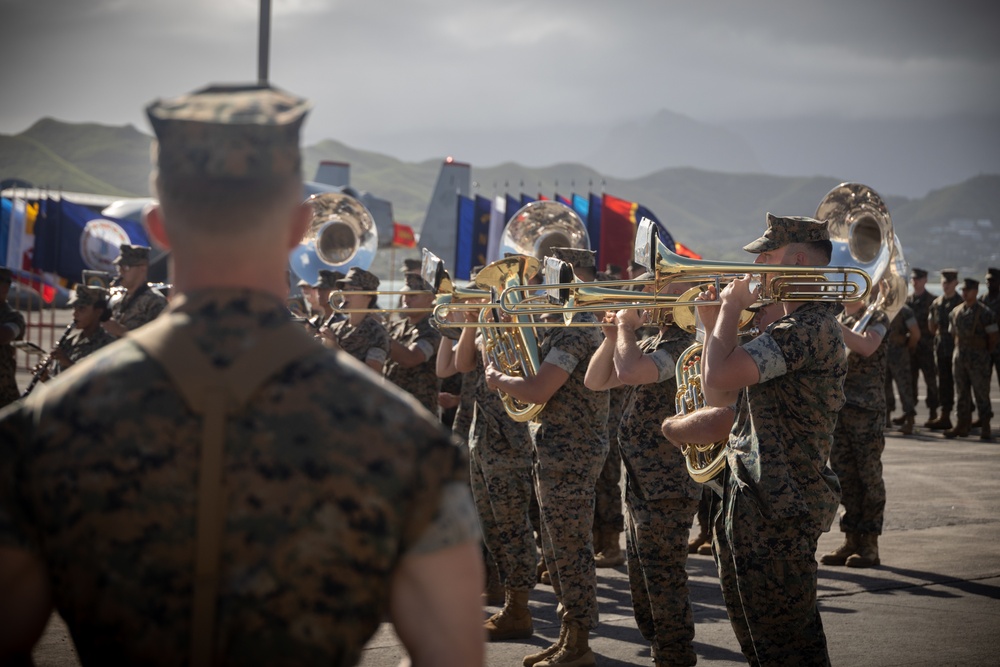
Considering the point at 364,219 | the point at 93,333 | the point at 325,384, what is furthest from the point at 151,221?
the point at 364,219

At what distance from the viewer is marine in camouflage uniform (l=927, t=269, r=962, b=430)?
55.3 ft

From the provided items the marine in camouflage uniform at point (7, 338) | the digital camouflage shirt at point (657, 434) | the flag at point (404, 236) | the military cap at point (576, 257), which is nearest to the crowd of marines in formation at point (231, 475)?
the digital camouflage shirt at point (657, 434)

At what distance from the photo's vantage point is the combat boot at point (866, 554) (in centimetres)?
806

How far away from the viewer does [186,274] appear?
1870mm

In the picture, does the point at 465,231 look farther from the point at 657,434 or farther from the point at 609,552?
the point at 657,434

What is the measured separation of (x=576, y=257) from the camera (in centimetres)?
638

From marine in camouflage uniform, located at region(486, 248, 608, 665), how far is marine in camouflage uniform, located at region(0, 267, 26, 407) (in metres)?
6.21

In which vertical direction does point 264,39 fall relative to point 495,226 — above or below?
below

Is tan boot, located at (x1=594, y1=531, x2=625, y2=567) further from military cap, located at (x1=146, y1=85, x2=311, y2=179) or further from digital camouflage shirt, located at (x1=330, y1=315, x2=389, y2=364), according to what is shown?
military cap, located at (x1=146, y1=85, x2=311, y2=179)

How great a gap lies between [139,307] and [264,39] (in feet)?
10.6

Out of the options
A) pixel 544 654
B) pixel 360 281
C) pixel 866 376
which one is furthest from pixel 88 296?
pixel 866 376

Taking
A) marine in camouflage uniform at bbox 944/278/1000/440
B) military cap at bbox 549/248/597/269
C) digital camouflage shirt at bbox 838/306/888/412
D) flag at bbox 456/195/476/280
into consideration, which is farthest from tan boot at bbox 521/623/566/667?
flag at bbox 456/195/476/280

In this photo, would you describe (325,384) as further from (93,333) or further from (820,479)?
(93,333)

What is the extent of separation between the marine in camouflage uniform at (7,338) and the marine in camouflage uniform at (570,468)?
20.4 ft
